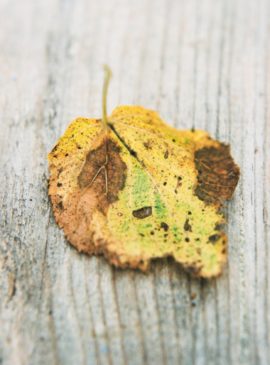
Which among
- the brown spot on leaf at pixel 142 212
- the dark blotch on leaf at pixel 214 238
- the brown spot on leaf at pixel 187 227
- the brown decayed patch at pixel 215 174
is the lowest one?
the dark blotch on leaf at pixel 214 238

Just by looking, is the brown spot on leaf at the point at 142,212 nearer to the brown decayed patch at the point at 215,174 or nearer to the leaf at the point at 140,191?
the leaf at the point at 140,191

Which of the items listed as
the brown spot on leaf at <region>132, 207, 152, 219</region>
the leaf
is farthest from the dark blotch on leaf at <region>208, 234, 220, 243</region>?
the brown spot on leaf at <region>132, 207, 152, 219</region>

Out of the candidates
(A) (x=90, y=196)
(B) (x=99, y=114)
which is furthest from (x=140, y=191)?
(B) (x=99, y=114)

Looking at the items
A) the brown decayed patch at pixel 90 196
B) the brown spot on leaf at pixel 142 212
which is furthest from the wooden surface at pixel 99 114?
the brown spot on leaf at pixel 142 212

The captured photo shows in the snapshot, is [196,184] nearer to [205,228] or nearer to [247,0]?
[205,228]

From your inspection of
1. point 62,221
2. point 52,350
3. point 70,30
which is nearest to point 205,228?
point 62,221

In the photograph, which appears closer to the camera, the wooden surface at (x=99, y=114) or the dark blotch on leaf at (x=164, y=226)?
the wooden surface at (x=99, y=114)

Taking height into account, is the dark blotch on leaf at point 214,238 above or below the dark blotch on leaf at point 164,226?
below

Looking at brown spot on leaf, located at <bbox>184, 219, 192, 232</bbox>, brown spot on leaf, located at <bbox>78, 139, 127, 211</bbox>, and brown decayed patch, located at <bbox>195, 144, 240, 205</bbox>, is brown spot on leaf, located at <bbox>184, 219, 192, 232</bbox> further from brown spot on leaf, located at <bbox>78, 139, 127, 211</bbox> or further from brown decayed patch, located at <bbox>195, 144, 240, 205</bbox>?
brown spot on leaf, located at <bbox>78, 139, 127, 211</bbox>
